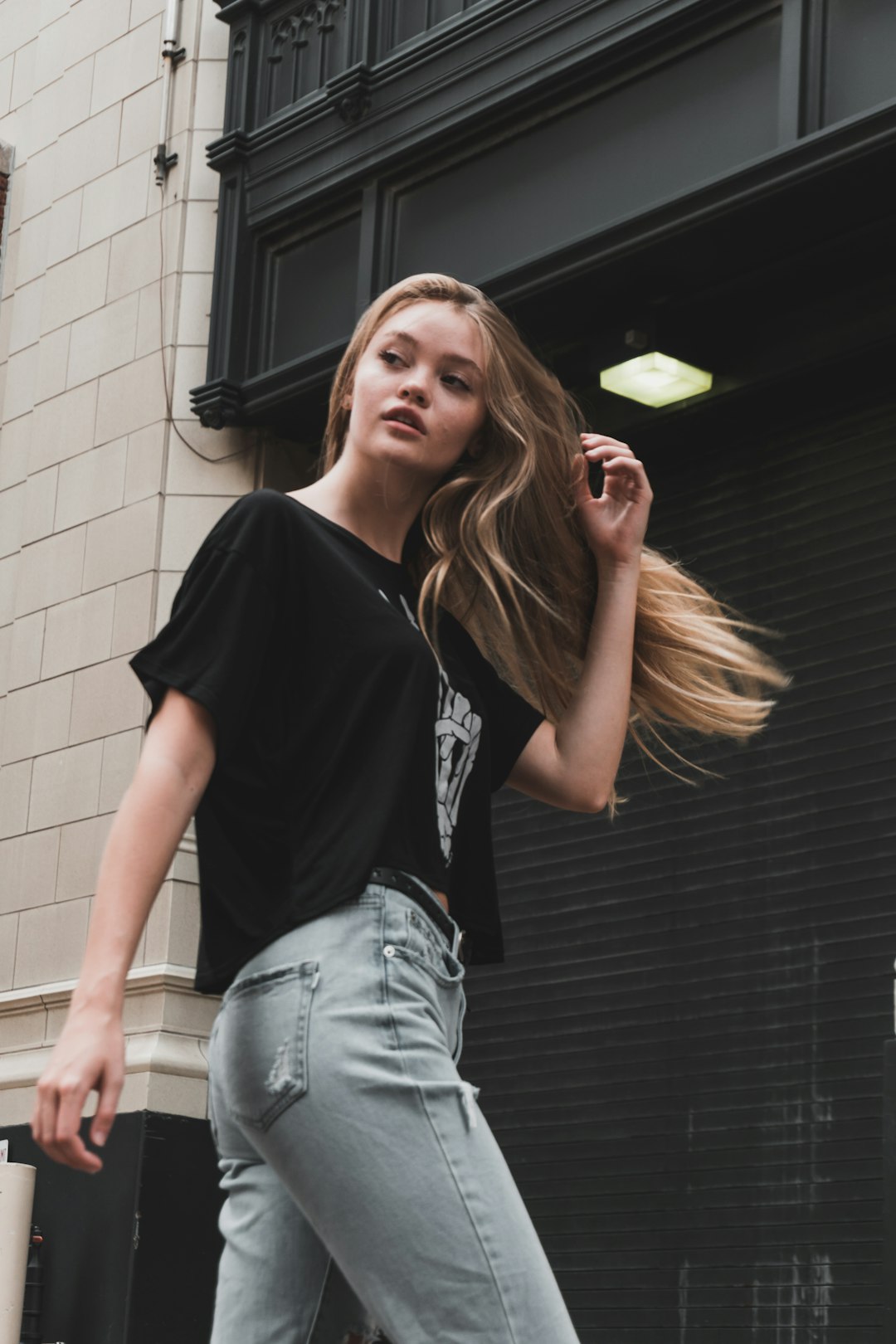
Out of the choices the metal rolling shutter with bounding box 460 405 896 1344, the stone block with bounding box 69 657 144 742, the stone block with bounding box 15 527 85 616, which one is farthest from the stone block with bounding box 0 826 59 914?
the metal rolling shutter with bounding box 460 405 896 1344

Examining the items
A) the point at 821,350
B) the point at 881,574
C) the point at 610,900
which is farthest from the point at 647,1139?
the point at 821,350

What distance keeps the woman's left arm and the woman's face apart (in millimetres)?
264

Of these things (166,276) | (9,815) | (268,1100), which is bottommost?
(268,1100)

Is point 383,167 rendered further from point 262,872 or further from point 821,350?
point 262,872

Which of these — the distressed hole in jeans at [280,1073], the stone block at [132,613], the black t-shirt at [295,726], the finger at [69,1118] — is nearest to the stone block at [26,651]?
the stone block at [132,613]

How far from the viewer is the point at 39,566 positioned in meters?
9.72

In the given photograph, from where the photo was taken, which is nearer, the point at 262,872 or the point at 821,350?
the point at 262,872

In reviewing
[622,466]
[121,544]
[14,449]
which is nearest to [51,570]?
[121,544]

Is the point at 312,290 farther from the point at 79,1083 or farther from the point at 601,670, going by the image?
the point at 79,1083

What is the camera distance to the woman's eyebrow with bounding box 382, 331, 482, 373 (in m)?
2.75

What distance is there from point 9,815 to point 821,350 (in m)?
4.81

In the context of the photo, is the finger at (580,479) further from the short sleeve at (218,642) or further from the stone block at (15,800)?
the stone block at (15,800)

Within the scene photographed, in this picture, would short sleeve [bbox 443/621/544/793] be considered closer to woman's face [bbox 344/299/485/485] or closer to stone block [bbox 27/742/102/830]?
woman's face [bbox 344/299/485/485]

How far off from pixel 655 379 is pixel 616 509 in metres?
4.68
